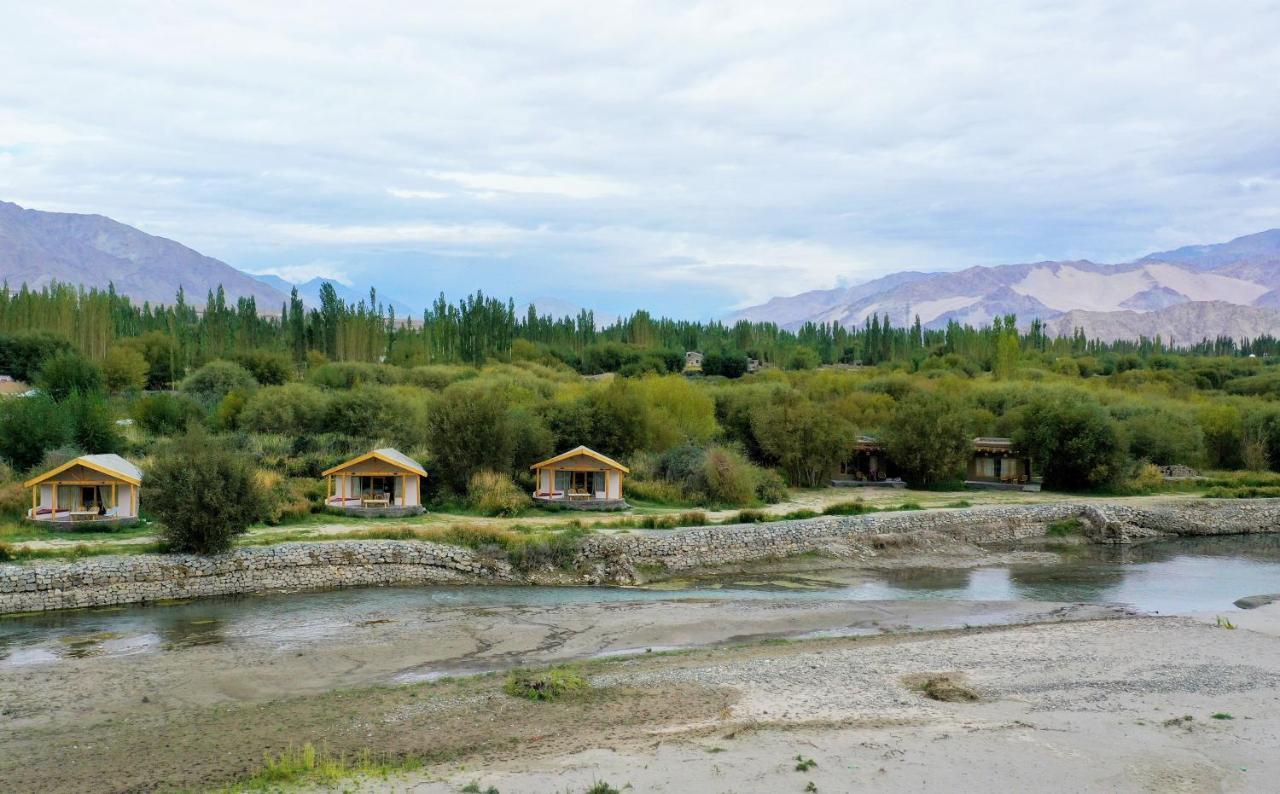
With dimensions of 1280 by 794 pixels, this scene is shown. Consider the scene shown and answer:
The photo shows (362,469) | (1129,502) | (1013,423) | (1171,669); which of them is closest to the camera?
(1171,669)

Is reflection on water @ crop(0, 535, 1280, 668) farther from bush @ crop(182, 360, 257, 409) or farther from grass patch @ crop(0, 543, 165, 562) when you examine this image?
bush @ crop(182, 360, 257, 409)

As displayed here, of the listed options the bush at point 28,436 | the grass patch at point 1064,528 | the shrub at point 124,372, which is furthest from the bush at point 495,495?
the shrub at point 124,372

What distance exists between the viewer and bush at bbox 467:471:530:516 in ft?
121

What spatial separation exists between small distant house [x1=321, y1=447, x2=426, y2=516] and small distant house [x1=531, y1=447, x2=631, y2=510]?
515 centimetres

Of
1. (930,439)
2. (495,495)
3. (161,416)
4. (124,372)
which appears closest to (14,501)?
(495,495)

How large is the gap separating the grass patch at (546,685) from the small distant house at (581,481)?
20005mm

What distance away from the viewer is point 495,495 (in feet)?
124

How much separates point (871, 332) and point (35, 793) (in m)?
111

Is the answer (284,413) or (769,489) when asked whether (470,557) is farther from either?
(284,413)

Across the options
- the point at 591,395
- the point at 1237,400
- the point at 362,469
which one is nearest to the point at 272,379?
the point at 591,395

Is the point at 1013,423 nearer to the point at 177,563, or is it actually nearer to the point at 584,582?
the point at 584,582

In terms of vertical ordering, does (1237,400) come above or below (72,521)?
above

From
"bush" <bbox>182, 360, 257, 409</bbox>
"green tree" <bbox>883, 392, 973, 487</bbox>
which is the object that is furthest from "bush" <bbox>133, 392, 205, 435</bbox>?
"green tree" <bbox>883, 392, 973, 487</bbox>

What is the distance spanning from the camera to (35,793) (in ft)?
43.8
